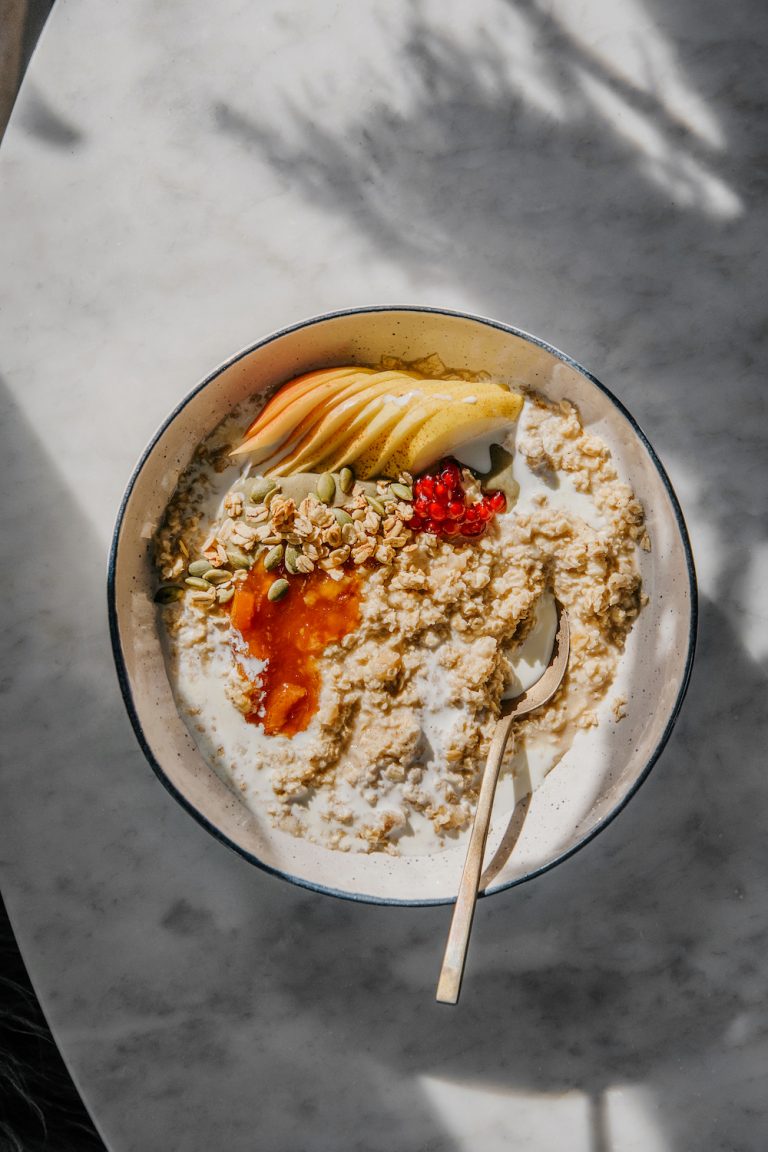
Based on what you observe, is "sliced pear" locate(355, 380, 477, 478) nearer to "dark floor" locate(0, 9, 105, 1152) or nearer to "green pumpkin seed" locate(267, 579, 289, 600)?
"green pumpkin seed" locate(267, 579, 289, 600)

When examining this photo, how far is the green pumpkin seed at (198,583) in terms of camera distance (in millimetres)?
1574

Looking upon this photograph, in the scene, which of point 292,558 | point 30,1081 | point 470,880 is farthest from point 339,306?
point 30,1081

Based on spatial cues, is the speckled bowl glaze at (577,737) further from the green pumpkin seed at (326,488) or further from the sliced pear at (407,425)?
the green pumpkin seed at (326,488)

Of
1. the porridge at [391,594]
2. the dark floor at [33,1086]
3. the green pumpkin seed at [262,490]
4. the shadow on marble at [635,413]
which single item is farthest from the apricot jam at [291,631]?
the dark floor at [33,1086]

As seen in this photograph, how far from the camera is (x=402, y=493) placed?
1561mm

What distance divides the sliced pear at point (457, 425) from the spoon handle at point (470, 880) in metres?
0.41

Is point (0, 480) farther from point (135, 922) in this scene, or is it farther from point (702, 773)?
point (702, 773)

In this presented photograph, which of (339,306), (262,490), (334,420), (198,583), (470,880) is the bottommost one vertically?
(470,880)

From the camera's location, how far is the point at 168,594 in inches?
62.5

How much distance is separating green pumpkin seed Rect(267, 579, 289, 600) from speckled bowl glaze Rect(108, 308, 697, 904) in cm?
19

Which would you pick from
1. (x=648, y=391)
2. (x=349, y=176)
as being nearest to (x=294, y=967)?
(x=648, y=391)

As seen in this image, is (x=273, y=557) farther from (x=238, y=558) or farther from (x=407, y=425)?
(x=407, y=425)

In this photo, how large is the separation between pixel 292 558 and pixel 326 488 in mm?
118

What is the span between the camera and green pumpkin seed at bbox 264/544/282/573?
1554 mm
